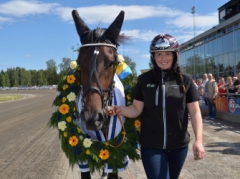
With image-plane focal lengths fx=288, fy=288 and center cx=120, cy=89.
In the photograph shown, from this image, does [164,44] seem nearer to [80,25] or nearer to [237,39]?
[80,25]

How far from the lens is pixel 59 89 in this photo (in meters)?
3.53

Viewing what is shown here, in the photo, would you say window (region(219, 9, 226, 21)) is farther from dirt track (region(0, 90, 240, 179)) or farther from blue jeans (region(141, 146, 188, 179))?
blue jeans (region(141, 146, 188, 179))

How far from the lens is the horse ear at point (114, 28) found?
9.66ft

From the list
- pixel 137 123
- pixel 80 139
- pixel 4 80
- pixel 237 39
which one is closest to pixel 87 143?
pixel 80 139

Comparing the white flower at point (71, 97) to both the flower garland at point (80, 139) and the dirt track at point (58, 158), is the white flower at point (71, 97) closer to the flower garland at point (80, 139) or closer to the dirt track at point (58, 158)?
the flower garland at point (80, 139)

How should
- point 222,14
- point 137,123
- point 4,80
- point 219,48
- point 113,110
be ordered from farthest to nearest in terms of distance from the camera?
1. point 4,80
2. point 222,14
3. point 219,48
4. point 137,123
5. point 113,110

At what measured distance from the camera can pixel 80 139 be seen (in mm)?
3223

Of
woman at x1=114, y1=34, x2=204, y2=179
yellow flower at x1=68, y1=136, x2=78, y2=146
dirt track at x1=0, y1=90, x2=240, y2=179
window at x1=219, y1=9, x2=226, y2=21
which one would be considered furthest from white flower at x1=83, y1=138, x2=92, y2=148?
window at x1=219, y1=9, x2=226, y2=21

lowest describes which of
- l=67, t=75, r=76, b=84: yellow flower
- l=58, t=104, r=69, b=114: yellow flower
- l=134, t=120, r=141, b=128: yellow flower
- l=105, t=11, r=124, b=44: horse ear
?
l=134, t=120, r=141, b=128: yellow flower

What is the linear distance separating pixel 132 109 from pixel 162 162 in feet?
2.01

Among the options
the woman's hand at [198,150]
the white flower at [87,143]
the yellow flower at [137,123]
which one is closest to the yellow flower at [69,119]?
the white flower at [87,143]

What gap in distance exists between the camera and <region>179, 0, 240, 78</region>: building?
20750 millimetres

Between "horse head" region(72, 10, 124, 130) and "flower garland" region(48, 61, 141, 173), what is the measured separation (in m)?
0.54

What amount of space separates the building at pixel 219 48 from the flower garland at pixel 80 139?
60.9ft
